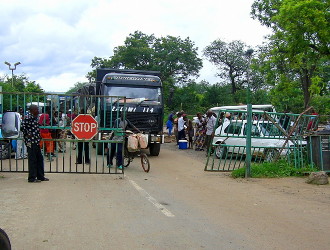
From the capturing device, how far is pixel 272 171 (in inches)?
432

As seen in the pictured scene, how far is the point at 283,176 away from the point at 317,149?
4.22 feet

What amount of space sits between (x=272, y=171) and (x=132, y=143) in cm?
408

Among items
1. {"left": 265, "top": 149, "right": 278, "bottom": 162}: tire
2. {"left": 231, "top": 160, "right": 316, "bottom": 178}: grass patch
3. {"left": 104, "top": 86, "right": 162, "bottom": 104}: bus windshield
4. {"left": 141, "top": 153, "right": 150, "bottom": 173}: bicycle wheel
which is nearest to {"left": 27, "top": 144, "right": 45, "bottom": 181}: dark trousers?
{"left": 141, "top": 153, "right": 150, "bottom": 173}: bicycle wheel

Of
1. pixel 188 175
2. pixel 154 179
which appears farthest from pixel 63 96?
pixel 188 175

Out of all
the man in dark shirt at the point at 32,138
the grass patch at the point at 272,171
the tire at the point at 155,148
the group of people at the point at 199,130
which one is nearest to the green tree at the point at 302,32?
the group of people at the point at 199,130

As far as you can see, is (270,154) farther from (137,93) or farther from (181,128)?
(181,128)

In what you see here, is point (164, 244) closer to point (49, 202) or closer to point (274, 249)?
point (274, 249)

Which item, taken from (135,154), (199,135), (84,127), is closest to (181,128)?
(199,135)

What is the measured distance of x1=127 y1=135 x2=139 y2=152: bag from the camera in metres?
11.5

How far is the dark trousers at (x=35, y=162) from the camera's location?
9328 mm

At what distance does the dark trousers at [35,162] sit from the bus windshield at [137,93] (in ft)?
20.8

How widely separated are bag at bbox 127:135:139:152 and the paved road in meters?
1.23

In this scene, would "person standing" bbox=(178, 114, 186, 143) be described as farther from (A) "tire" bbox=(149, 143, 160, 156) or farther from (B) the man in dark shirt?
(B) the man in dark shirt

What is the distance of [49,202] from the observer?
7227 mm
